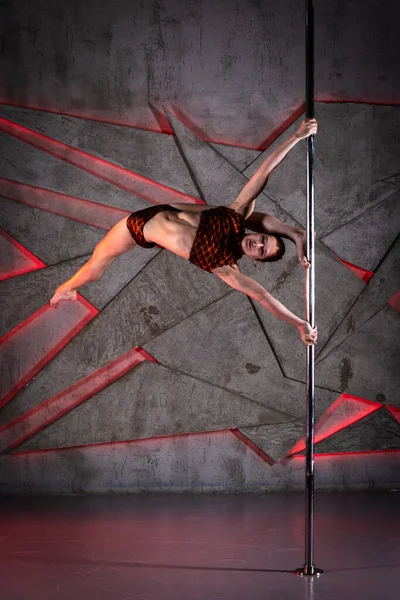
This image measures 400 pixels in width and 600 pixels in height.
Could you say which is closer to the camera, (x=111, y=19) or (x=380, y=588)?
(x=380, y=588)

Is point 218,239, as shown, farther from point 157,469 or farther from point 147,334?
point 157,469

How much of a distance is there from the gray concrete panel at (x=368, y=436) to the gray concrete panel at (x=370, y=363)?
160mm

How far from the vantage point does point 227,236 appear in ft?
14.9

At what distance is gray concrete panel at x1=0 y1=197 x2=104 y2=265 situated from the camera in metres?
6.58

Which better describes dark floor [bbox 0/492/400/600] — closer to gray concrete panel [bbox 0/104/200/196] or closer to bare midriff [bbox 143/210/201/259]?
bare midriff [bbox 143/210/201/259]

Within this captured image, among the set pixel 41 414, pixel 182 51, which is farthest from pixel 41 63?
pixel 41 414

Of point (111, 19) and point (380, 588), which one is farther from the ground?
point (111, 19)

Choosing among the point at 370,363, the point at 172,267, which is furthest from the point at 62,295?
the point at 370,363

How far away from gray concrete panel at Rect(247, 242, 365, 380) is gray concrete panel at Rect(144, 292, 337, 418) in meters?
0.11

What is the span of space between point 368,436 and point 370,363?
24.0 inches

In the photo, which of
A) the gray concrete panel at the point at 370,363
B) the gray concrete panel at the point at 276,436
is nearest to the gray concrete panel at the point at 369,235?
the gray concrete panel at the point at 370,363

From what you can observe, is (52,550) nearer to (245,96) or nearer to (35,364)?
(35,364)

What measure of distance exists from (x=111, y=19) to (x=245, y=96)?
1260 mm

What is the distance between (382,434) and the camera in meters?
6.80
